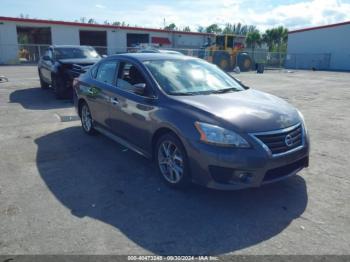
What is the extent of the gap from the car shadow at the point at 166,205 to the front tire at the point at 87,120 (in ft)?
4.10

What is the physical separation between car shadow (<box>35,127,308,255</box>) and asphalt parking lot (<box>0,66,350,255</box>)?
1 centimetres

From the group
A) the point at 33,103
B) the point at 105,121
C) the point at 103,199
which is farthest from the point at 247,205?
the point at 33,103

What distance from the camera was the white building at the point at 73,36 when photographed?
30.3 metres

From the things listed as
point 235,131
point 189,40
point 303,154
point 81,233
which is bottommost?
point 81,233

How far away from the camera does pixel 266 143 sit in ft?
11.2

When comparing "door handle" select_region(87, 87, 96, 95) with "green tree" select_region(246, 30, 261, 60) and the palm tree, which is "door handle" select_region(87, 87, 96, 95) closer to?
"green tree" select_region(246, 30, 261, 60)

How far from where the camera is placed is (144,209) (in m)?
3.52

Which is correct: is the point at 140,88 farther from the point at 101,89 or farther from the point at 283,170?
the point at 283,170

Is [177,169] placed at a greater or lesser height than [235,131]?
lesser

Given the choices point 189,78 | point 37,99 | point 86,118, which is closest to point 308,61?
point 37,99

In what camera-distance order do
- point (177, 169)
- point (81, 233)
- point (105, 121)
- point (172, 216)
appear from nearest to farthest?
point (81, 233), point (172, 216), point (177, 169), point (105, 121)

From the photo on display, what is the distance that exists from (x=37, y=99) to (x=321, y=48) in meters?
37.3

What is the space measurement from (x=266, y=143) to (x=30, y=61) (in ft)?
111

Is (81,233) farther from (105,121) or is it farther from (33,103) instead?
(33,103)
